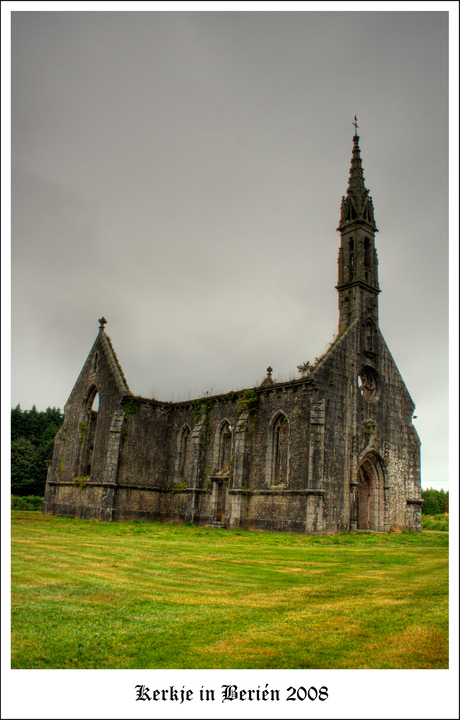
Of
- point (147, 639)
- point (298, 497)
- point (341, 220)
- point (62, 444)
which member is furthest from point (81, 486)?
point (147, 639)

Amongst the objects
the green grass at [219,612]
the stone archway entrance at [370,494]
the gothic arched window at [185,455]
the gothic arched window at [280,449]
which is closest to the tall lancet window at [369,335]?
the stone archway entrance at [370,494]

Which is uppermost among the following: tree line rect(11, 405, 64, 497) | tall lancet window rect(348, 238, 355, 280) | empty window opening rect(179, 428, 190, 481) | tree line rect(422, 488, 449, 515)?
tall lancet window rect(348, 238, 355, 280)

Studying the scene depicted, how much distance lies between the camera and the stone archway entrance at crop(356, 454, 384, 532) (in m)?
29.3

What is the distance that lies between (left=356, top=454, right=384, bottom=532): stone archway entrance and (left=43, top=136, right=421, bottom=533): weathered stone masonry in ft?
0.19

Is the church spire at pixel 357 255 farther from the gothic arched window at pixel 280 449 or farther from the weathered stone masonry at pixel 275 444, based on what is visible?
the gothic arched window at pixel 280 449

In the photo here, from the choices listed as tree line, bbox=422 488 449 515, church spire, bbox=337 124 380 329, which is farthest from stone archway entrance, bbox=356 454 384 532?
tree line, bbox=422 488 449 515

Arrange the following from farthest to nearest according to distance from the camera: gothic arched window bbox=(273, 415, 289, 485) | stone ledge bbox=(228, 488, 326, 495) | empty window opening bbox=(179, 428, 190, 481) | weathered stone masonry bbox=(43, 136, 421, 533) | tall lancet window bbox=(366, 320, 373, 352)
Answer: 1. empty window opening bbox=(179, 428, 190, 481)
2. tall lancet window bbox=(366, 320, 373, 352)
3. gothic arched window bbox=(273, 415, 289, 485)
4. weathered stone masonry bbox=(43, 136, 421, 533)
5. stone ledge bbox=(228, 488, 326, 495)

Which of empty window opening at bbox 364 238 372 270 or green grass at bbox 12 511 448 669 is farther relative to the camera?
empty window opening at bbox 364 238 372 270

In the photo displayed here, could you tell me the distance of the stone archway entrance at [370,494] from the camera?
29.3 metres

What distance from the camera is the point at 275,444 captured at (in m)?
27.5

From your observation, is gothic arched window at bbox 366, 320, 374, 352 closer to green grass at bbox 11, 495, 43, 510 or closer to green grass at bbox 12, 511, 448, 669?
green grass at bbox 12, 511, 448, 669

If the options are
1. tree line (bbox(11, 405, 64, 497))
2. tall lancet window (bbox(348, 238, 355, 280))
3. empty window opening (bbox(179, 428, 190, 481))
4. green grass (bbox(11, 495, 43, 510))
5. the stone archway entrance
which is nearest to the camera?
the stone archway entrance

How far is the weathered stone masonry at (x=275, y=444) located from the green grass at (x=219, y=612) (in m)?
12.2

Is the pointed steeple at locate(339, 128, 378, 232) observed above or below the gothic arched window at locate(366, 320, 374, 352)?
above
